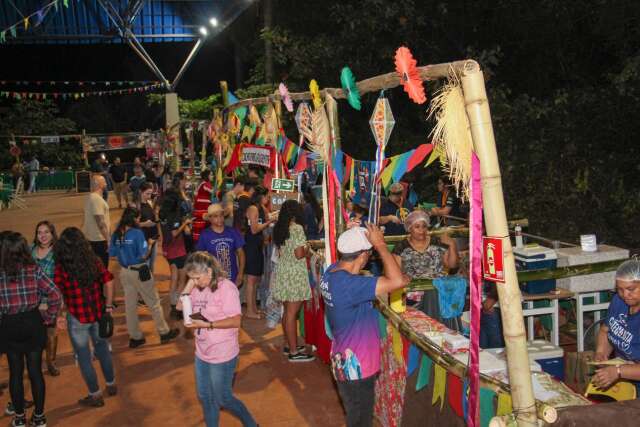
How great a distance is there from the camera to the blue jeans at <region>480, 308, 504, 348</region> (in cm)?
649

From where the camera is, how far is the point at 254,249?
8.86 meters

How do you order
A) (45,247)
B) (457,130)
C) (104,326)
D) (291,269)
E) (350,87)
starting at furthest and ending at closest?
(291,269), (45,247), (104,326), (350,87), (457,130)

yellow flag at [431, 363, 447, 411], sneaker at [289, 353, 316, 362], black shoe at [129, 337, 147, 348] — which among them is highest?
yellow flag at [431, 363, 447, 411]

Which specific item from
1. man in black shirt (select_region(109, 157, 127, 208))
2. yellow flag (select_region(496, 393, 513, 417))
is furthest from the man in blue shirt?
man in black shirt (select_region(109, 157, 127, 208))

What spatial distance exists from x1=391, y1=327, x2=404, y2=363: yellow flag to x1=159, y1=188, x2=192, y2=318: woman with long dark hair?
450 centimetres

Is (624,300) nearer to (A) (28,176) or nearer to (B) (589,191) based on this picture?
(B) (589,191)

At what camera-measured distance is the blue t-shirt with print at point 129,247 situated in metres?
7.63

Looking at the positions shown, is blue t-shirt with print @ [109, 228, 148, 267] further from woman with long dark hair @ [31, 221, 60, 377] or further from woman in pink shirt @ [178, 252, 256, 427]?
woman in pink shirt @ [178, 252, 256, 427]

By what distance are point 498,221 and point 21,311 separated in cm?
431

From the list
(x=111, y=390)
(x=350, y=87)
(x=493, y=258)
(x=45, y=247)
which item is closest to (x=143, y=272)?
(x=45, y=247)

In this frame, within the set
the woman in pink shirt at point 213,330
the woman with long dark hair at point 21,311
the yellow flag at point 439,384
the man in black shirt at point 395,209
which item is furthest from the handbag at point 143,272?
the yellow flag at point 439,384

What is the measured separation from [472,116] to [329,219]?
294cm

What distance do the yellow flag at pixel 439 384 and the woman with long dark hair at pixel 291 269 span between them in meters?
3.13

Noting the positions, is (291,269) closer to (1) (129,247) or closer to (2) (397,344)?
(1) (129,247)
